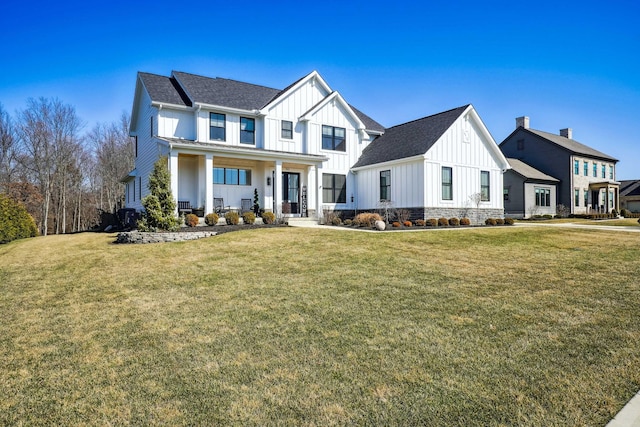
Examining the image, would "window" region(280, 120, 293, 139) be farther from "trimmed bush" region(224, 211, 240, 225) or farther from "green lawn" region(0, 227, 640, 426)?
"green lawn" region(0, 227, 640, 426)

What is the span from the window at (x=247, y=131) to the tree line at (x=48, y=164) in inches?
581

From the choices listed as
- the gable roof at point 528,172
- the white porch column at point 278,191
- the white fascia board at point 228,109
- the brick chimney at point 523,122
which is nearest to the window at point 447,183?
the white porch column at point 278,191

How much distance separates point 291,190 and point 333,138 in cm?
401

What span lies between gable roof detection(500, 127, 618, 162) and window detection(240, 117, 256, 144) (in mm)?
28006

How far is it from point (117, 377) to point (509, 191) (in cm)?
3186

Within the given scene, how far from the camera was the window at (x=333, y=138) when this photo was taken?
21062 millimetres

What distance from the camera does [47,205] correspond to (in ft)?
90.2

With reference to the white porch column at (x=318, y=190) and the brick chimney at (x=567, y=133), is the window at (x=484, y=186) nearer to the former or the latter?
the white porch column at (x=318, y=190)

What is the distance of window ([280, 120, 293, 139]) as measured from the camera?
20.0 meters

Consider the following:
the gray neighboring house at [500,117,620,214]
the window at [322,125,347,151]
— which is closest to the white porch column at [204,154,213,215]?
the window at [322,125,347,151]

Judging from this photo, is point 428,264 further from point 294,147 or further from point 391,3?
point 294,147

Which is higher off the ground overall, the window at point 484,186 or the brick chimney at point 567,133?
the brick chimney at point 567,133

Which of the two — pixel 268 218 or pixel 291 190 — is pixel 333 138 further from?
pixel 268 218

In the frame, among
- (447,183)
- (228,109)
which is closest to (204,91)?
(228,109)
